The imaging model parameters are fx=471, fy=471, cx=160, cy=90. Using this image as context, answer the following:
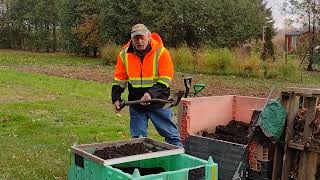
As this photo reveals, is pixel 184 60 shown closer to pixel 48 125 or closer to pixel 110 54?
pixel 110 54

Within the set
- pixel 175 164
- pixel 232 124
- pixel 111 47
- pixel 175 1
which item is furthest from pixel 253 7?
pixel 175 164

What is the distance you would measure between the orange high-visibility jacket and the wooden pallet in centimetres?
120

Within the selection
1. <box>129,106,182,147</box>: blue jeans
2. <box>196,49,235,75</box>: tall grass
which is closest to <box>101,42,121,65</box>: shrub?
<box>196,49,235,75</box>: tall grass

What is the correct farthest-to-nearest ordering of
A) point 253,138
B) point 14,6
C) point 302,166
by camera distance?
point 14,6 → point 253,138 → point 302,166

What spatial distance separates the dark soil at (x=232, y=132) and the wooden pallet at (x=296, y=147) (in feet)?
3.24

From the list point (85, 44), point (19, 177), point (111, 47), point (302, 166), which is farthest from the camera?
point (85, 44)

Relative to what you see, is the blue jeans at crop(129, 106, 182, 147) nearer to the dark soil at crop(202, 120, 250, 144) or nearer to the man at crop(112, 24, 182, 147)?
the man at crop(112, 24, 182, 147)

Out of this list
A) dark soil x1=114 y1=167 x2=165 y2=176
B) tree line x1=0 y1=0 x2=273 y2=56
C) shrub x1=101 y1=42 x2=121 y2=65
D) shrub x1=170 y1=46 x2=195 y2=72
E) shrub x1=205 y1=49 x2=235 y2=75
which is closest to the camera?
dark soil x1=114 y1=167 x2=165 y2=176

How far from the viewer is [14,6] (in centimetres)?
5375

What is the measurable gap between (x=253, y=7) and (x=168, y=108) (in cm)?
2916

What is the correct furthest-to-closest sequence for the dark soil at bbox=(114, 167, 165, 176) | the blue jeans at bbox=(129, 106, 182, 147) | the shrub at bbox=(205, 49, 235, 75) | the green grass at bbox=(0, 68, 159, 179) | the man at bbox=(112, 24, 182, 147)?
1. the shrub at bbox=(205, 49, 235, 75)
2. the green grass at bbox=(0, 68, 159, 179)
3. the blue jeans at bbox=(129, 106, 182, 147)
4. the man at bbox=(112, 24, 182, 147)
5. the dark soil at bbox=(114, 167, 165, 176)

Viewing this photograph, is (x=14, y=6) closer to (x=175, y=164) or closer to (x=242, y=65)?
(x=242, y=65)

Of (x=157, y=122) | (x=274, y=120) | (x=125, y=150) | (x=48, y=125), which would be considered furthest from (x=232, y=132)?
(x=48, y=125)

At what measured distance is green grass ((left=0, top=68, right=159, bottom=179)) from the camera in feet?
20.0
